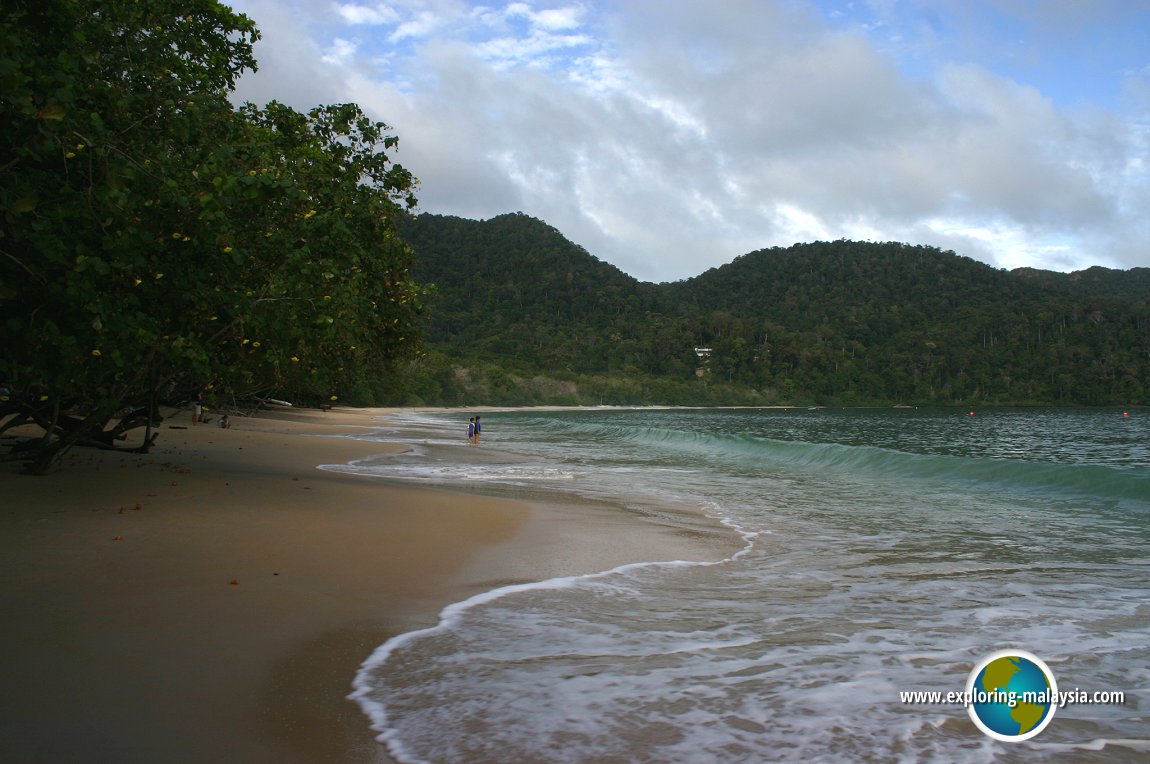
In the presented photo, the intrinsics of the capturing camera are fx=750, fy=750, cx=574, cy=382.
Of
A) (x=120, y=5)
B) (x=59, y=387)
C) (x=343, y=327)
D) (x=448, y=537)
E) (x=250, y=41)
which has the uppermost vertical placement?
(x=250, y=41)

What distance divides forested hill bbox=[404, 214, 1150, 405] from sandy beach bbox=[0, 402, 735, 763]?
84.8m

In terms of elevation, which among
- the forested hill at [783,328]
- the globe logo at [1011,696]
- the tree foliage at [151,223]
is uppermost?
the forested hill at [783,328]

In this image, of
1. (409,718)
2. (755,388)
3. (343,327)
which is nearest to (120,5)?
(343,327)

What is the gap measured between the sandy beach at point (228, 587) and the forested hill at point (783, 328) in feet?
278

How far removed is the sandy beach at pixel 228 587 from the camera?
3.46 m

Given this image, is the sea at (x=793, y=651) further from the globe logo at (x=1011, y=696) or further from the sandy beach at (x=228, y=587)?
the sandy beach at (x=228, y=587)

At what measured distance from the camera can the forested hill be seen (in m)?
112

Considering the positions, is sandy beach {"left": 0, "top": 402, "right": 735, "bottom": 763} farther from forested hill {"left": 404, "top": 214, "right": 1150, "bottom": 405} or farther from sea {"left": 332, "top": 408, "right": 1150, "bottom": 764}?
forested hill {"left": 404, "top": 214, "right": 1150, "bottom": 405}

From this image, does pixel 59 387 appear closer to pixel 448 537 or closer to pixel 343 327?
pixel 343 327

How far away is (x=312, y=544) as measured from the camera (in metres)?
7.61

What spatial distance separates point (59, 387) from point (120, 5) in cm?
448

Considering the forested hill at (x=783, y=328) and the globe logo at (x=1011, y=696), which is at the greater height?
the forested hill at (x=783, y=328)

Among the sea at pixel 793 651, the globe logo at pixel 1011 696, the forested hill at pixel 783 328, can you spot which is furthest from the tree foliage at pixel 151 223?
the forested hill at pixel 783 328

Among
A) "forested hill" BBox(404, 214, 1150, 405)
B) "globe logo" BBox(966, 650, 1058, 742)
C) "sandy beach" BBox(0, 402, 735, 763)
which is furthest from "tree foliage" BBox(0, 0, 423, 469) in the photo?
"forested hill" BBox(404, 214, 1150, 405)
